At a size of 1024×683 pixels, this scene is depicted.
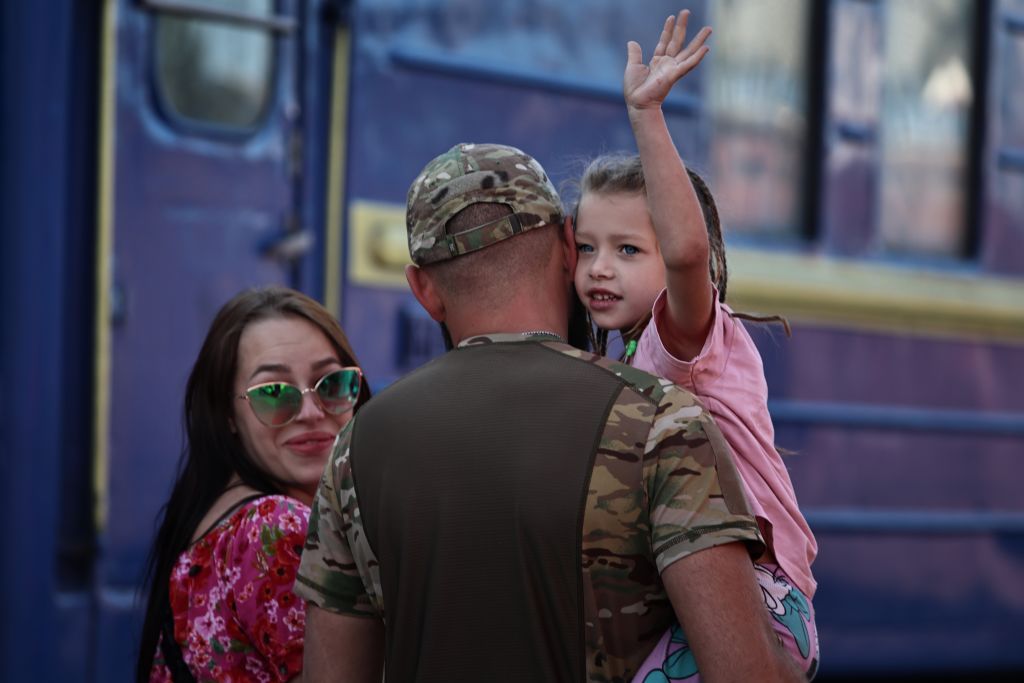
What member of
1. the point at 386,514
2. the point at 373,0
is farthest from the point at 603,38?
the point at 386,514

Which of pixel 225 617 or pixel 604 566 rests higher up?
pixel 604 566

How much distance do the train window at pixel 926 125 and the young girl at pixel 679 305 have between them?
3.04 m

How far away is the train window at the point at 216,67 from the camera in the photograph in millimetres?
3682

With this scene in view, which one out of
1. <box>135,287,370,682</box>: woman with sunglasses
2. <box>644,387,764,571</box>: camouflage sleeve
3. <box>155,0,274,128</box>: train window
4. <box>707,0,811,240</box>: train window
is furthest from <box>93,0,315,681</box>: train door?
<box>644,387,764,571</box>: camouflage sleeve

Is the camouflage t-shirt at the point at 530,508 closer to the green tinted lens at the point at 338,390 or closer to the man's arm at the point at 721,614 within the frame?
the man's arm at the point at 721,614

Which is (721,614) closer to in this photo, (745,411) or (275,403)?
(745,411)

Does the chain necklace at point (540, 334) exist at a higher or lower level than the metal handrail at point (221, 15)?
lower

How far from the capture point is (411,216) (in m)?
1.88

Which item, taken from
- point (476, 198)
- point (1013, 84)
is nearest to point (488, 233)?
point (476, 198)

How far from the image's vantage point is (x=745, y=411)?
1.99 meters

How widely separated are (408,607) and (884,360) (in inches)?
133

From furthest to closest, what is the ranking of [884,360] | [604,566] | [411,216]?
1. [884,360]
2. [411,216]
3. [604,566]

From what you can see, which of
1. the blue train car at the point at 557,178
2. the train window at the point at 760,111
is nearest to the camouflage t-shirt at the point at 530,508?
the blue train car at the point at 557,178

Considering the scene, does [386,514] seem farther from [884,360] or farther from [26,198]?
[884,360]
